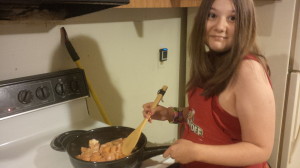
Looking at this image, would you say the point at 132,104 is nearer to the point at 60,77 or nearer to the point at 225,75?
the point at 60,77

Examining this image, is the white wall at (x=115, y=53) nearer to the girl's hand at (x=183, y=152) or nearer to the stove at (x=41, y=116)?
the stove at (x=41, y=116)

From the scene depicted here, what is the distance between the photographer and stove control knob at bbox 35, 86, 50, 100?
96 cm

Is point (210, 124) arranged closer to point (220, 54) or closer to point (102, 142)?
point (220, 54)

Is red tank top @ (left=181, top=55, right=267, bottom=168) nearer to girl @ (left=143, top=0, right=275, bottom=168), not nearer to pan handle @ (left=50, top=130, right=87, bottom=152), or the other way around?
girl @ (left=143, top=0, right=275, bottom=168)

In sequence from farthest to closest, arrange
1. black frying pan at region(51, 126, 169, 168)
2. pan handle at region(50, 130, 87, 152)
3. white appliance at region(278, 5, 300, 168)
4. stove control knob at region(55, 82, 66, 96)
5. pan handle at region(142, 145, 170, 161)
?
white appliance at region(278, 5, 300, 168) → stove control knob at region(55, 82, 66, 96) → pan handle at region(50, 130, 87, 152) → pan handle at region(142, 145, 170, 161) → black frying pan at region(51, 126, 169, 168)

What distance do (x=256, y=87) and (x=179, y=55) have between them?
969mm

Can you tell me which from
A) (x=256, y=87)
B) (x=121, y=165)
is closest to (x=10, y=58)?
(x=121, y=165)

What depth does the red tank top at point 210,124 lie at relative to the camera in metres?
0.82

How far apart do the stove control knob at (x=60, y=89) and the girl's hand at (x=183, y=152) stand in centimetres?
49

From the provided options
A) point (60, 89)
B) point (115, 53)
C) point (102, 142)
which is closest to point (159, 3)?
point (115, 53)

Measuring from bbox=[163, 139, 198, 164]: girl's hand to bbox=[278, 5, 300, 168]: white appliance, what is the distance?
778mm

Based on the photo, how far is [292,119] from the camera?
4.26ft

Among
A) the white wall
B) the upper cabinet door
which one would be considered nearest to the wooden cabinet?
the upper cabinet door

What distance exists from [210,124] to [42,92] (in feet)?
2.00
